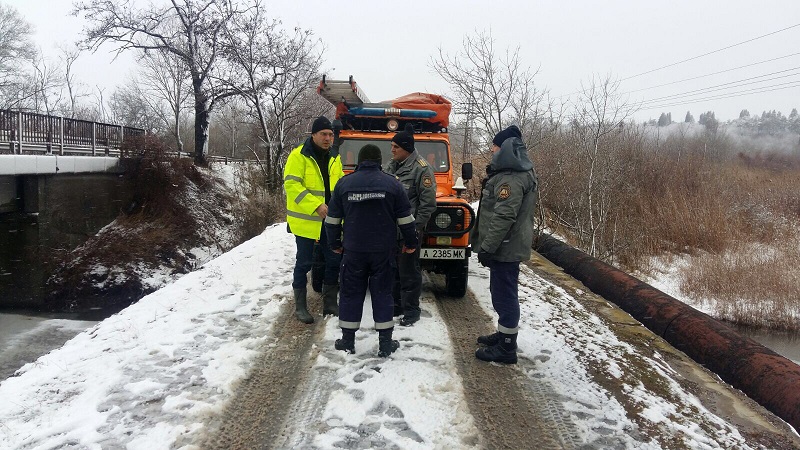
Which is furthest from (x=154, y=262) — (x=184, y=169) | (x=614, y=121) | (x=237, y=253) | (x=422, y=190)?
(x=614, y=121)

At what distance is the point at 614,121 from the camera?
42.0 ft

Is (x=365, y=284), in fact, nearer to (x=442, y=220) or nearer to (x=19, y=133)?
(x=442, y=220)

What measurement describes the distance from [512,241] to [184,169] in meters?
20.5

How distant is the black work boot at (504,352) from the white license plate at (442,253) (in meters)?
1.60

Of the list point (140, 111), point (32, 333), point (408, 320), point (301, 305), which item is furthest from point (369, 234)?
point (140, 111)

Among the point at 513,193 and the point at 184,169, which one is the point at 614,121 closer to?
the point at 513,193

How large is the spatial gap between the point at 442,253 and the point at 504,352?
5.74 ft

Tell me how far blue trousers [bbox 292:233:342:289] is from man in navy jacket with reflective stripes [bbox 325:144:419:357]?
743 mm

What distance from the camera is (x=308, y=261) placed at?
5113mm

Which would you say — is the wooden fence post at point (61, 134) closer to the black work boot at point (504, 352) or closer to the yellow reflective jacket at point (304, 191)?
the yellow reflective jacket at point (304, 191)

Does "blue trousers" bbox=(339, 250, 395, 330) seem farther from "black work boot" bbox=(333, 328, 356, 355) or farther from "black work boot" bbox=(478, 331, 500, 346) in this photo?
"black work boot" bbox=(478, 331, 500, 346)

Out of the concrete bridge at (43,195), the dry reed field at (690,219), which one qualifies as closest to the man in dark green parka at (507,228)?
the dry reed field at (690,219)

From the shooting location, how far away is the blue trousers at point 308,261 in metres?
5.08

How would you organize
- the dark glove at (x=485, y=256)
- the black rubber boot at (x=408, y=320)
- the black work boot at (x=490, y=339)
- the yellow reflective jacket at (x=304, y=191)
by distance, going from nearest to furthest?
the dark glove at (x=485, y=256), the black work boot at (x=490, y=339), the yellow reflective jacket at (x=304, y=191), the black rubber boot at (x=408, y=320)
